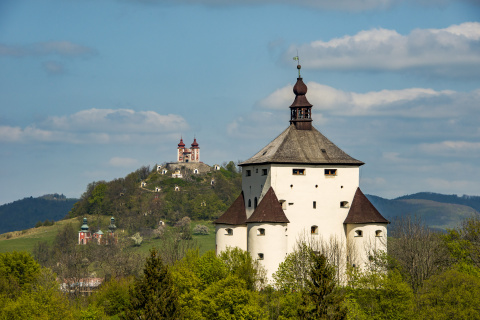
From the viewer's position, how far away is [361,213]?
8006 cm

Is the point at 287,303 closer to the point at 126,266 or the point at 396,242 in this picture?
the point at 396,242

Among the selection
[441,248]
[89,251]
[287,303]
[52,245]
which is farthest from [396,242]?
[52,245]

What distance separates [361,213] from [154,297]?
85.6 ft

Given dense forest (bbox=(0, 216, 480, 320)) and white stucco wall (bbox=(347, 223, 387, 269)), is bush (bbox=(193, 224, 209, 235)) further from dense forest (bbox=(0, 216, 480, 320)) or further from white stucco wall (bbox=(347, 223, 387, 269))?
white stucco wall (bbox=(347, 223, 387, 269))

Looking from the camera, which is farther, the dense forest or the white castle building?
the white castle building

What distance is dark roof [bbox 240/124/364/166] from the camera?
8062cm

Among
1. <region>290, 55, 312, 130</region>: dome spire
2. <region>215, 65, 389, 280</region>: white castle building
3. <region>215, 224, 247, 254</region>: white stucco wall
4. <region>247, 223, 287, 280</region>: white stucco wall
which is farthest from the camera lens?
<region>290, 55, 312, 130</region>: dome spire

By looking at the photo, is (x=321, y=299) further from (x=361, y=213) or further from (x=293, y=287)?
(x=361, y=213)

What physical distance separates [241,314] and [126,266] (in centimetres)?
5566

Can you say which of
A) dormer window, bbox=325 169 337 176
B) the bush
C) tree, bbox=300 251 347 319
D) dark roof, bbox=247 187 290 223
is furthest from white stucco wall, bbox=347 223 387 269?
the bush

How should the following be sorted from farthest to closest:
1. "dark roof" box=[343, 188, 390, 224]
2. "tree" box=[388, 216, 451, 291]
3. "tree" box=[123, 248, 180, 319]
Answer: "dark roof" box=[343, 188, 390, 224] → "tree" box=[388, 216, 451, 291] → "tree" box=[123, 248, 180, 319]

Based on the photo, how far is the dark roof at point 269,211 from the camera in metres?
77.1

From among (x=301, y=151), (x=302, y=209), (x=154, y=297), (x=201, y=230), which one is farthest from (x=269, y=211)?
(x=201, y=230)

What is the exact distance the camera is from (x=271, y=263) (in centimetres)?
7669
